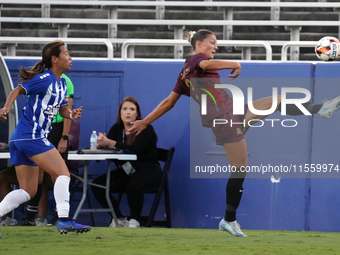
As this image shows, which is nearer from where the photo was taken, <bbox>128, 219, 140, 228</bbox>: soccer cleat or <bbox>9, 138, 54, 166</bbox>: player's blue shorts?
<bbox>9, 138, 54, 166</bbox>: player's blue shorts

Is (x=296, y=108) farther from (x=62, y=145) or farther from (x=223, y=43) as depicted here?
(x=62, y=145)

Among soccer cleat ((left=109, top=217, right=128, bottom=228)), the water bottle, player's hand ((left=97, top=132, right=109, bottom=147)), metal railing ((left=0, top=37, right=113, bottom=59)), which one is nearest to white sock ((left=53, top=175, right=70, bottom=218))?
player's hand ((left=97, top=132, right=109, bottom=147))

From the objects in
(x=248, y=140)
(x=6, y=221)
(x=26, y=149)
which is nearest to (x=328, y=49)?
(x=248, y=140)

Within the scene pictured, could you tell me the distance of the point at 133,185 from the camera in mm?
6191

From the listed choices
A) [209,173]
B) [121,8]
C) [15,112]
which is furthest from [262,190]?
[121,8]

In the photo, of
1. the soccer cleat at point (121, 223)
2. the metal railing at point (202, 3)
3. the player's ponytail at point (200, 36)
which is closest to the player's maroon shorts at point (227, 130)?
Result: the player's ponytail at point (200, 36)

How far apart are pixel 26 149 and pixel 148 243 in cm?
127

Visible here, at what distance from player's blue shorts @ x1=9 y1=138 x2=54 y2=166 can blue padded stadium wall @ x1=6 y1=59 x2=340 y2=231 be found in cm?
253

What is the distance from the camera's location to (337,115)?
6684 millimetres

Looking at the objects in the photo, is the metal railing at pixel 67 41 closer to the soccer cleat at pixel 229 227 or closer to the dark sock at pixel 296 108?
the dark sock at pixel 296 108

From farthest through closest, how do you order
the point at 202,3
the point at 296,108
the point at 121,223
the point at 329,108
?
the point at 202,3 < the point at 121,223 < the point at 296,108 < the point at 329,108

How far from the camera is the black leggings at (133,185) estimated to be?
20.3 ft

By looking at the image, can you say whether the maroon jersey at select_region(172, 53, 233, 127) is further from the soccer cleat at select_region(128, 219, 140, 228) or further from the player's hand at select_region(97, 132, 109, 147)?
the soccer cleat at select_region(128, 219, 140, 228)

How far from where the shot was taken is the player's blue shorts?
435cm
